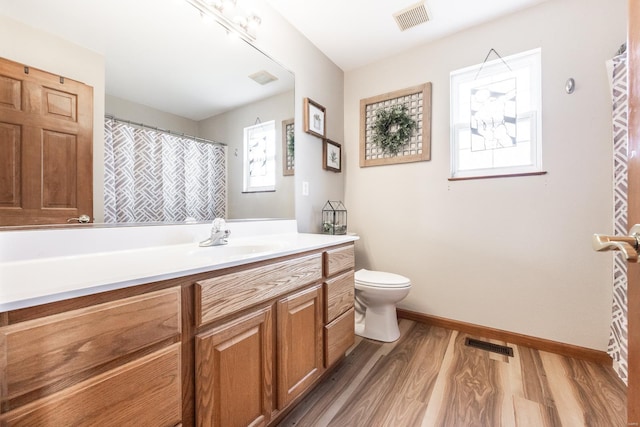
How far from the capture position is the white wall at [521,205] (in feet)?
5.41

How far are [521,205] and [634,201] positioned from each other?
1682mm

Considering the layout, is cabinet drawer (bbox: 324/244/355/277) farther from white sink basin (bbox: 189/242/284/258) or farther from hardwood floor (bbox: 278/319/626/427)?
hardwood floor (bbox: 278/319/626/427)

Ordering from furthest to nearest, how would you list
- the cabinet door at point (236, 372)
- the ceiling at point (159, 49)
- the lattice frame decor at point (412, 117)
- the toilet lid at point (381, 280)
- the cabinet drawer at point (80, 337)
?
the lattice frame decor at point (412, 117) → the toilet lid at point (381, 280) → the ceiling at point (159, 49) → the cabinet door at point (236, 372) → the cabinet drawer at point (80, 337)

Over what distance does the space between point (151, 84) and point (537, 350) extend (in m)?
2.82

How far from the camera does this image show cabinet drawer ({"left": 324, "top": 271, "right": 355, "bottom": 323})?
4.70ft

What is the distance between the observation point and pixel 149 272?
2.35 ft

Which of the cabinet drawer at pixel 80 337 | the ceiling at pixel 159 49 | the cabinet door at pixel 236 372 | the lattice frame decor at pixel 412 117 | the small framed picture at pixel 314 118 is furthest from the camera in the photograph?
the lattice frame decor at pixel 412 117

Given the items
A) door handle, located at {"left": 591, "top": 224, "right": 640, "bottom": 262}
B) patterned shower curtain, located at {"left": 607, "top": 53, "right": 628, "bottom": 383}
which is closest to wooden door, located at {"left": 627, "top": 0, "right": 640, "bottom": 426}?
door handle, located at {"left": 591, "top": 224, "right": 640, "bottom": 262}

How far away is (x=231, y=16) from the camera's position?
60.5 inches

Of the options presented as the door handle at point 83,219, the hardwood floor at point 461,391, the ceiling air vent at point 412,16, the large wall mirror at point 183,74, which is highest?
the ceiling air vent at point 412,16

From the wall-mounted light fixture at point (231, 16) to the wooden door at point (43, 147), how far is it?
2.48ft

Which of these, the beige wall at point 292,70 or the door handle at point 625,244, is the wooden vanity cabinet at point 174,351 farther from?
the door handle at point 625,244

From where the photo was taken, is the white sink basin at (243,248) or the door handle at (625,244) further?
the white sink basin at (243,248)

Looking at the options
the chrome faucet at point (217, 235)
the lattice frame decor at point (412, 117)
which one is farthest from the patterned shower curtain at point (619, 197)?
the chrome faucet at point (217, 235)
